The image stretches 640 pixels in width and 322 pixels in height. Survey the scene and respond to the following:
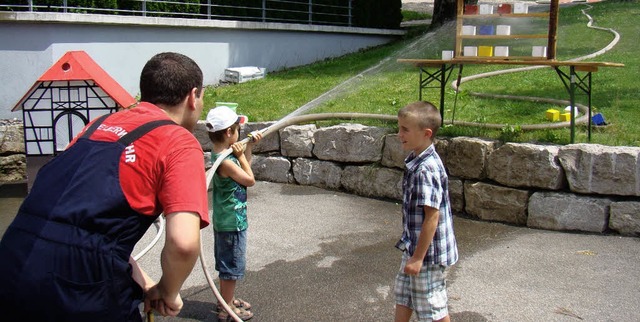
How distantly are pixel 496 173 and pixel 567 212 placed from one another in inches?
26.6

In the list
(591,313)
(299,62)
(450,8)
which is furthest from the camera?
(450,8)

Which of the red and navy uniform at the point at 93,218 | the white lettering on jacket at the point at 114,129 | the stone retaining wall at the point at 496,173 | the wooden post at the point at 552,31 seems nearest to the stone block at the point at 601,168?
the stone retaining wall at the point at 496,173

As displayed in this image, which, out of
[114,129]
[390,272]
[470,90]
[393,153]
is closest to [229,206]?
[390,272]

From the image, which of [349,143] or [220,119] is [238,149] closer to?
[220,119]


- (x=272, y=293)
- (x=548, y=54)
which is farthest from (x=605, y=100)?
(x=272, y=293)

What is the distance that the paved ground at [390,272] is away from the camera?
4.44 m

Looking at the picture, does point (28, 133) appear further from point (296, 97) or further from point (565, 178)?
point (565, 178)

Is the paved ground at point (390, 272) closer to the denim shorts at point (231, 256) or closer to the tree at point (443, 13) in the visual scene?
the denim shorts at point (231, 256)

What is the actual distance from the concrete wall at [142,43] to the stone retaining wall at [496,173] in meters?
3.55

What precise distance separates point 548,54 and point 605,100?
213cm

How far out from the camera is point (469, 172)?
20.4 feet

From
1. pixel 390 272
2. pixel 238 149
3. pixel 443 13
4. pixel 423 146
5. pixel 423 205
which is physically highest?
pixel 443 13

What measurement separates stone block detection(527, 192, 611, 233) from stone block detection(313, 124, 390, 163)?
1.67m

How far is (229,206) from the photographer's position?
4234 millimetres
